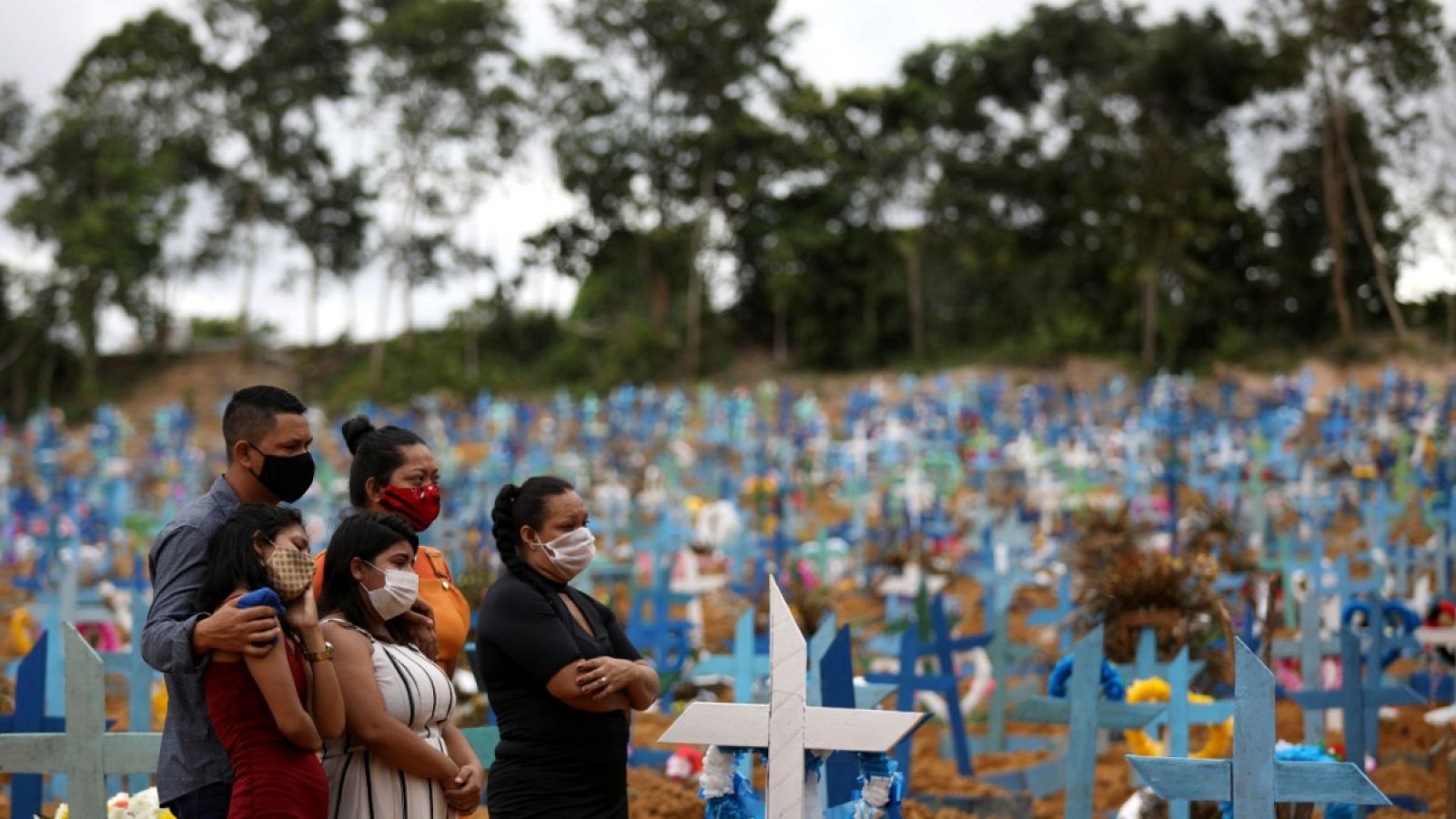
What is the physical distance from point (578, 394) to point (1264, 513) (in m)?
22.8

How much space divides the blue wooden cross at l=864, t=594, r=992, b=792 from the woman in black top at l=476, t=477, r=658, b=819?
2.05 meters

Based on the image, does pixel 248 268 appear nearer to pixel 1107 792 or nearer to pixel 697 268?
pixel 697 268

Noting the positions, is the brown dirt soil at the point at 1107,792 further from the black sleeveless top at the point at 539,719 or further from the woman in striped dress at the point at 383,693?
the woman in striped dress at the point at 383,693

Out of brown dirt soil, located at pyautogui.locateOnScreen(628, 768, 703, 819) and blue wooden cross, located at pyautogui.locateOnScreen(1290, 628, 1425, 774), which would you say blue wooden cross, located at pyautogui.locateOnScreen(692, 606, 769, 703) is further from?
blue wooden cross, located at pyautogui.locateOnScreen(1290, 628, 1425, 774)

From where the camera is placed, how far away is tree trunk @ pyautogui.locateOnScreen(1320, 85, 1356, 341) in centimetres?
2842

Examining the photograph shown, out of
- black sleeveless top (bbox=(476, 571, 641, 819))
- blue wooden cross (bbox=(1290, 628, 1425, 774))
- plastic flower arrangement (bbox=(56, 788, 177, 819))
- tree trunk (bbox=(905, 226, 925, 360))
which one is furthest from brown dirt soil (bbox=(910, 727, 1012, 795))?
tree trunk (bbox=(905, 226, 925, 360))

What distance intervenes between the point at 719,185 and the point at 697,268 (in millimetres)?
1993

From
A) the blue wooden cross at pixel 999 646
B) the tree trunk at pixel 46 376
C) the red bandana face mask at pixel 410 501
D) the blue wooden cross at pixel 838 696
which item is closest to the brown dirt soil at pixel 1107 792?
the blue wooden cross at pixel 999 646

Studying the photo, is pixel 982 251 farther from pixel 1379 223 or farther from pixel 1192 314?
pixel 1379 223

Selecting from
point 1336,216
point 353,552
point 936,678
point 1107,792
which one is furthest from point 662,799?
point 1336,216

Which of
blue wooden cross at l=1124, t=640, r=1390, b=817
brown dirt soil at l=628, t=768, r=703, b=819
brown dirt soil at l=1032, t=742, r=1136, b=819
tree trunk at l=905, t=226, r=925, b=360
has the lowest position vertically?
brown dirt soil at l=1032, t=742, r=1136, b=819

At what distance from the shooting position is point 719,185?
34500mm

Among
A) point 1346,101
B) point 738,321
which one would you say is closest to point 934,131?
point 738,321

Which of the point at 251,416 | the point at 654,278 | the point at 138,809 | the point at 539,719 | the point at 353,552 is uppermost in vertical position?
the point at 654,278
